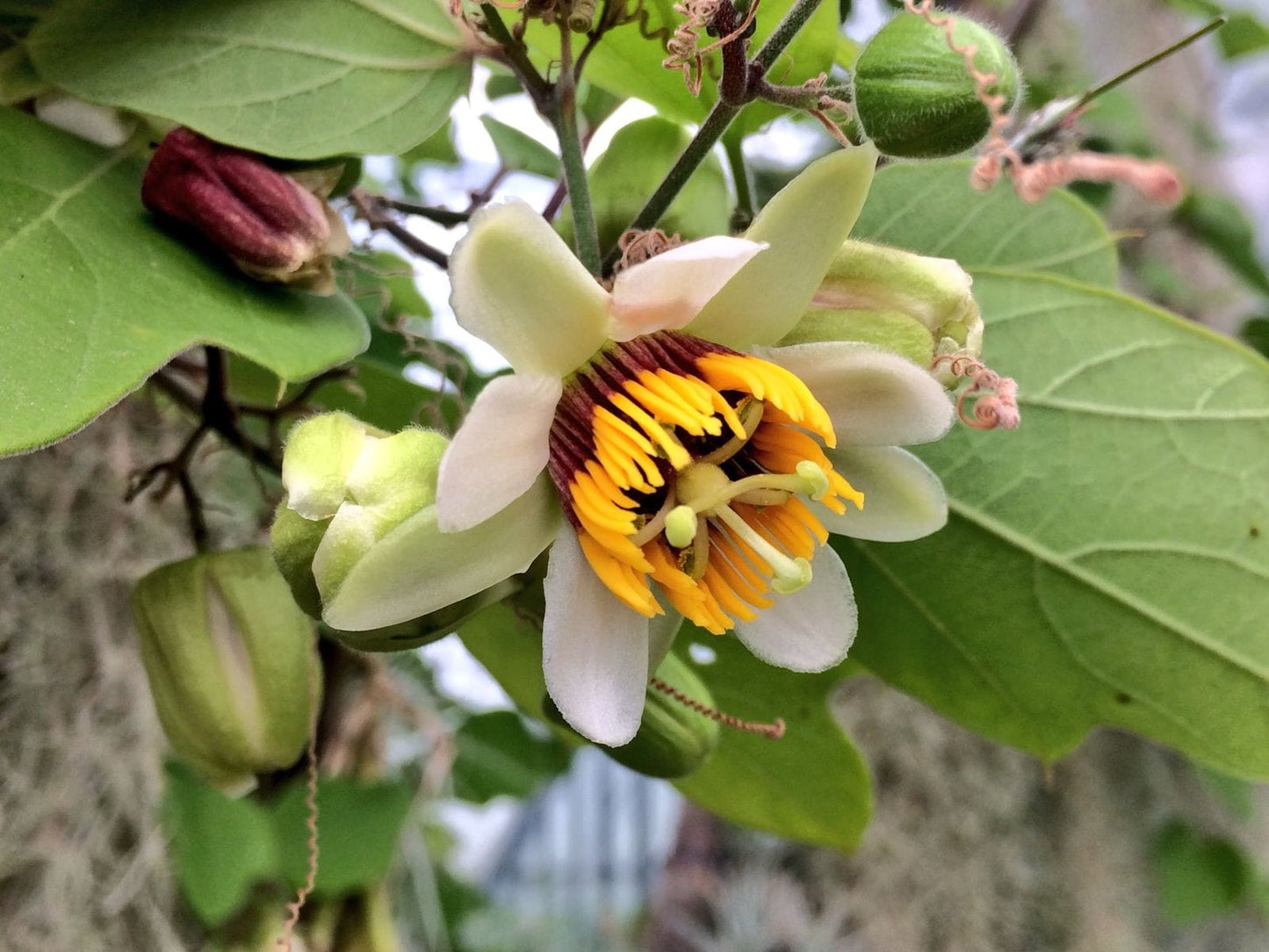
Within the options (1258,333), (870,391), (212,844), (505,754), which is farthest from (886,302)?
(1258,333)

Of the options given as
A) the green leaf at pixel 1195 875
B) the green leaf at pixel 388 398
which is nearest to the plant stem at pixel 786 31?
the green leaf at pixel 388 398

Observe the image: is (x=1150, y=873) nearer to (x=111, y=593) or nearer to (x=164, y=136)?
(x=111, y=593)

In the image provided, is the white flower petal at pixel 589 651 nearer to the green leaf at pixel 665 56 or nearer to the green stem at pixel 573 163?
the green stem at pixel 573 163

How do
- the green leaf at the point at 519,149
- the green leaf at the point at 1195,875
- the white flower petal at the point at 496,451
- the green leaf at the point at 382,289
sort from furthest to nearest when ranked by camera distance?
the green leaf at the point at 1195,875, the green leaf at the point at 519,149, the green leaf at the point at 382,289, the white flower petal at the point at 496,451

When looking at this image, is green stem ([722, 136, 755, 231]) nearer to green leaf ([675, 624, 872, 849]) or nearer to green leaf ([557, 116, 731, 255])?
green leaf ([557, 116, 731, 255])

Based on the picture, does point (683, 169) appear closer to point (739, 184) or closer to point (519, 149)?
point (739, 184)

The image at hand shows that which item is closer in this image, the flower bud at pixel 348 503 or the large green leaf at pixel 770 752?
the flower bud at pixel 348 503
